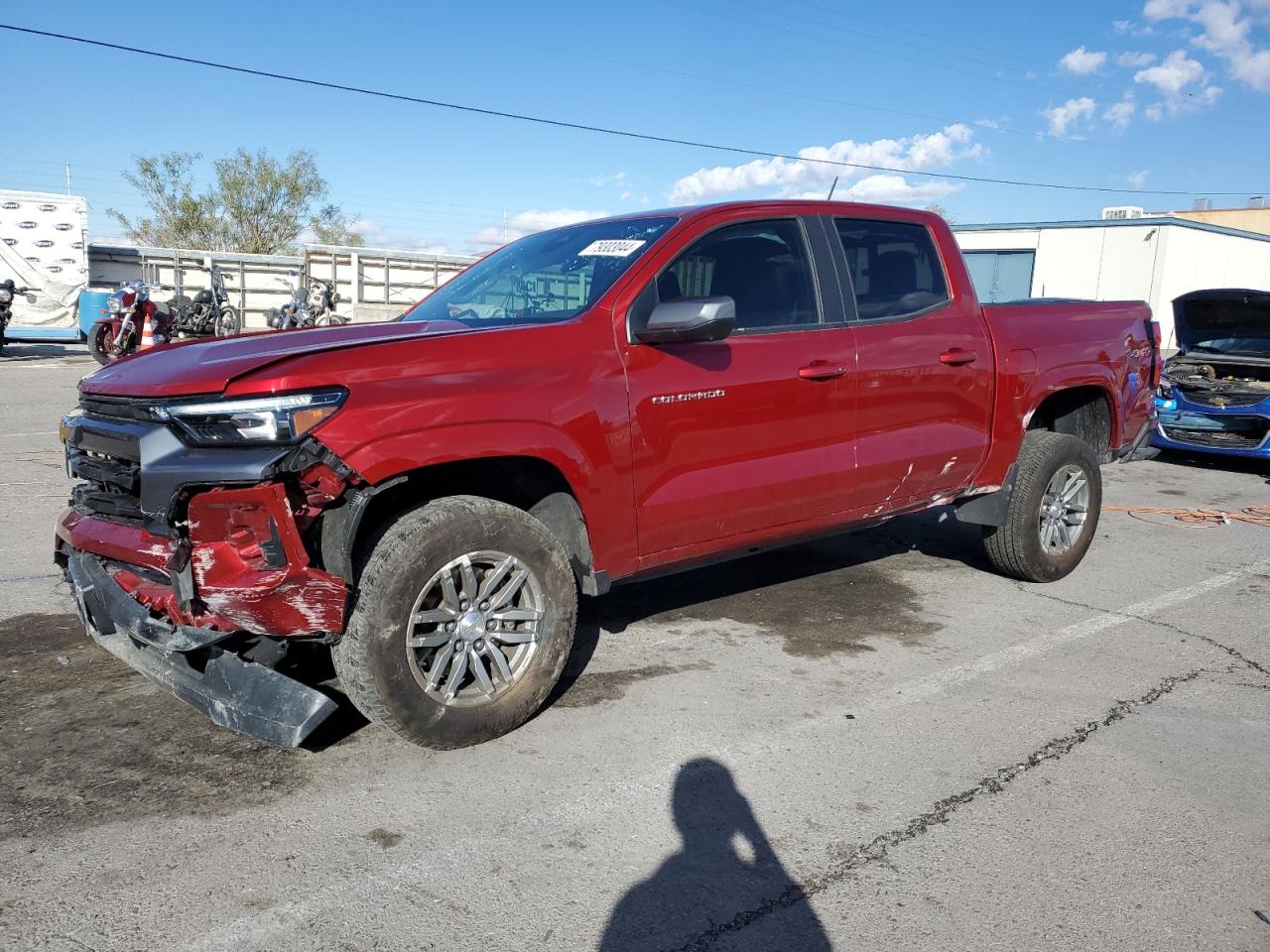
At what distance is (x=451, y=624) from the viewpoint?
3.59 meters

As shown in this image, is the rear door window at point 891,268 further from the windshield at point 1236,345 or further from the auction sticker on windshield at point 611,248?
the windshield at point 1236,345

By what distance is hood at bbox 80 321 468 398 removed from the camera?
3287 millimetres

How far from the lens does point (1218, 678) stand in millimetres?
4633

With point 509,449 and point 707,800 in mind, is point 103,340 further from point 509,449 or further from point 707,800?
point 707,800

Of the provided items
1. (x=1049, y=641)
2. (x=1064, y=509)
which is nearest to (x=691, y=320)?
(x=1049, y=641)

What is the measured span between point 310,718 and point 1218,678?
3902 millimetres

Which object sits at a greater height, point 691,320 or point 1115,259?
point 1115,259

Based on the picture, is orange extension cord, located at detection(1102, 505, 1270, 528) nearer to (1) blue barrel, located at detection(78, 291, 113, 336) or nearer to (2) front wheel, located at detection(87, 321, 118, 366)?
(2) front wheel, located at detection(87, 321, 118, 366)

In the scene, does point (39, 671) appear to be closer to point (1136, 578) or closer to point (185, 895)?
point (185, 895)

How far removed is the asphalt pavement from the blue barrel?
65.0 feet

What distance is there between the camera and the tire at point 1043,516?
5723 millimetres

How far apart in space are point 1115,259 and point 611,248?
1300 inches

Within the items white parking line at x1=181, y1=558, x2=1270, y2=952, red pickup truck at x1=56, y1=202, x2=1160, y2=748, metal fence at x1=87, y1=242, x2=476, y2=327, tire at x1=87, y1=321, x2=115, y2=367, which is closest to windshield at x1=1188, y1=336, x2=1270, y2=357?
white parking line at x1=181, y1=558, x2=1270, y2=952

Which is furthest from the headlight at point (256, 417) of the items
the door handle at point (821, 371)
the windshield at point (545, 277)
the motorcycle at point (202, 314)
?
the motorcycle at point (202, 314)
